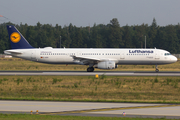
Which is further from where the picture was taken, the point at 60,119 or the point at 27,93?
the point at 27,93

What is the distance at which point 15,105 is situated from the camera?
16688 millimetres

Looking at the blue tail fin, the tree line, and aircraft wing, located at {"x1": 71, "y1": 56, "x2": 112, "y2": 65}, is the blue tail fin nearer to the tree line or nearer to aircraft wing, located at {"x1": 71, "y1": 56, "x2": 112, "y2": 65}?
aircraft wing, located at {"x1": 71, "y1": 56, "x2": 112, "y2": 65}

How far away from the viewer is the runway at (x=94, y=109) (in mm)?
14070

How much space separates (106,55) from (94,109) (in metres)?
27.5

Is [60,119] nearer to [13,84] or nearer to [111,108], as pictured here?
[111,108]

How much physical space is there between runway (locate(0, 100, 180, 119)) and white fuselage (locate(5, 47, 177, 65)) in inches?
983

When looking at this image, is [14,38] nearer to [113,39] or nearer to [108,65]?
[108,65]

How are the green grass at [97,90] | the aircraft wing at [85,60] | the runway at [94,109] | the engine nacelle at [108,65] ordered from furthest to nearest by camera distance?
the aircraft wing at [85,60] < the engine nacelle at [108,65] < the green grass at [97,90] < the runway at [94,109]

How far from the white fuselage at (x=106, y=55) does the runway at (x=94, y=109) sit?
25.0 m

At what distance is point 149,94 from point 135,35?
108 m

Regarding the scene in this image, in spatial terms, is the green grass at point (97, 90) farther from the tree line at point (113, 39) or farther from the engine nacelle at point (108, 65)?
the tree line at point (113, 39)

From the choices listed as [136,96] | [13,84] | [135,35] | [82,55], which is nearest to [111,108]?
[136,96]

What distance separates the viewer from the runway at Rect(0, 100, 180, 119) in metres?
14.1

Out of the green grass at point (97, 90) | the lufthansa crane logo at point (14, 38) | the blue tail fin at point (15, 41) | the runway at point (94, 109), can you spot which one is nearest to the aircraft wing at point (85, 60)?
the blue tail fin at point (15, 41)
